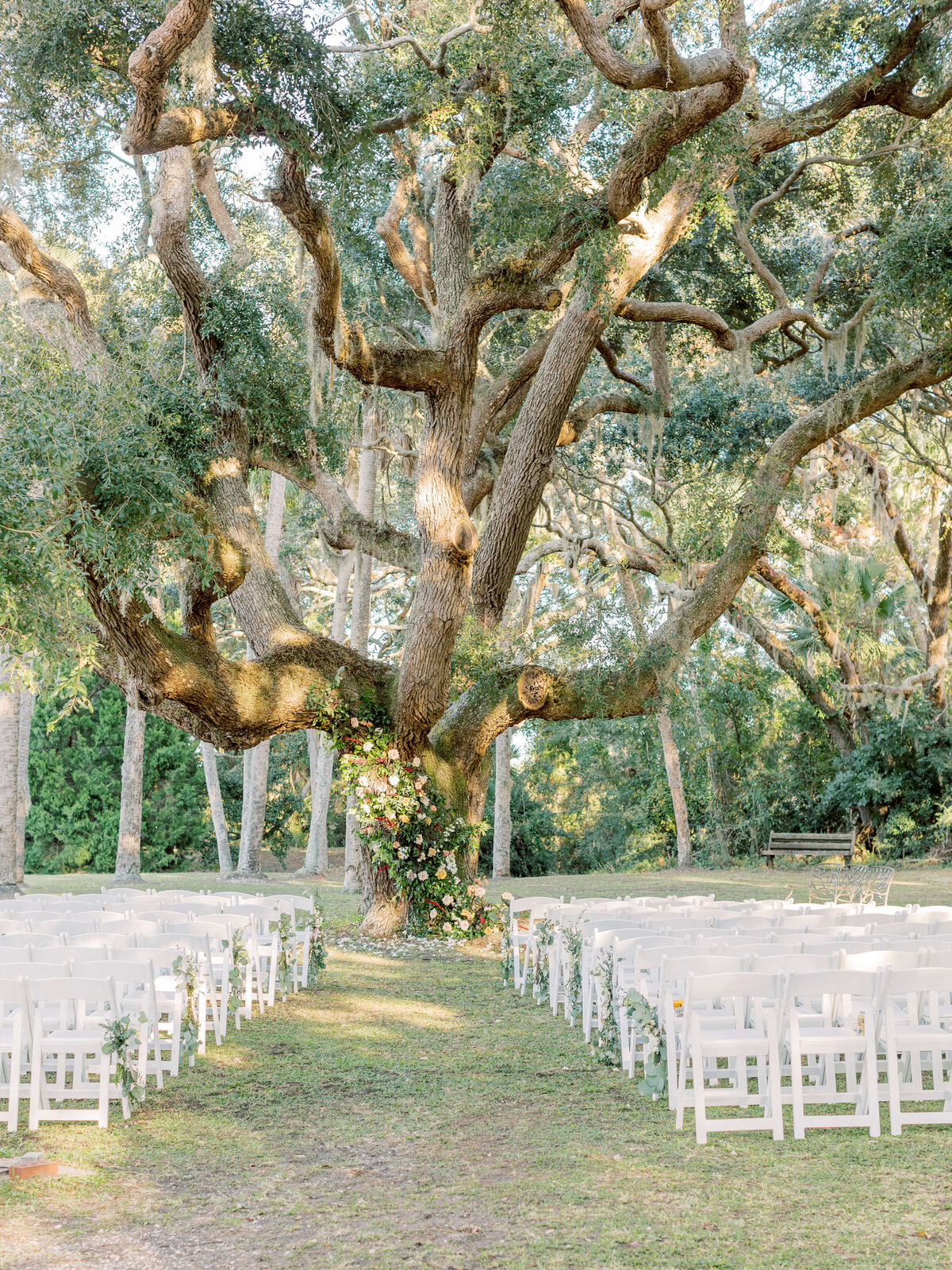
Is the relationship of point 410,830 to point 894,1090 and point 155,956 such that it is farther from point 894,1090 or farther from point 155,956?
point 894,1090

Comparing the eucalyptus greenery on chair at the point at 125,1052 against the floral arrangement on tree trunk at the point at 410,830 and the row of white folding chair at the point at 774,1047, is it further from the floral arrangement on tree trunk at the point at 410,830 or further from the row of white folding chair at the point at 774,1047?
the floral arrangement on tree trunk at the point at 410,830

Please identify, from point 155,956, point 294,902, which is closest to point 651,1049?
point 155,956

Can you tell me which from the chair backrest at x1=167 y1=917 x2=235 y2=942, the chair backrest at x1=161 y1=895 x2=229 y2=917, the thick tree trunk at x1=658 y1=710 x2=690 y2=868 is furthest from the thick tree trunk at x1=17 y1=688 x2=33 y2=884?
the thick tree trunk at x1=658 y1=710 x2=690 y2=868

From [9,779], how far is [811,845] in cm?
1369

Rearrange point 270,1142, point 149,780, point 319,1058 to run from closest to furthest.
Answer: point 270,1142
point 319,1058
point 149,780

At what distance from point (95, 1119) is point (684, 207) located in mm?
9516

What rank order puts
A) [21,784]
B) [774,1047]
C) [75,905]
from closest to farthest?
[774,1047]
[75,905]
[21,784]

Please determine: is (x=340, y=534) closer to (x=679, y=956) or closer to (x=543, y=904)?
(x=543, y=904)

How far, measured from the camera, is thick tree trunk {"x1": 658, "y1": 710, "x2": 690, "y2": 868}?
71.2 ft

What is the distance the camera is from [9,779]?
629 inches

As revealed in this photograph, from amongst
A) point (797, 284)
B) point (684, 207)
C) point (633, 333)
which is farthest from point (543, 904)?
point (797, 284)

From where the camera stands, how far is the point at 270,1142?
5.36 metres

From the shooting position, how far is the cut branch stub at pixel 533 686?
11.9m

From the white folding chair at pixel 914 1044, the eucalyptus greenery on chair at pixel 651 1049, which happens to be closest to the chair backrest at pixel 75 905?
the eucalyptus greenery on chair at pixel 651 1049
